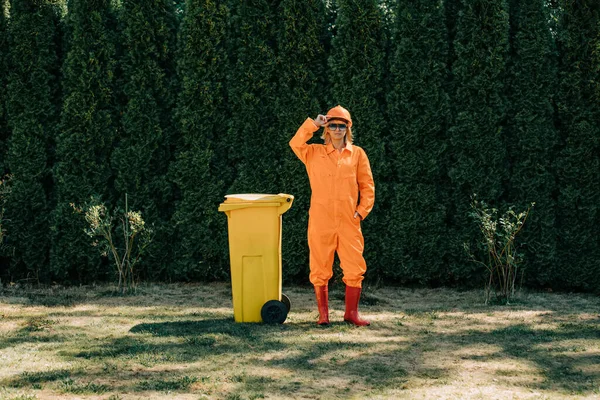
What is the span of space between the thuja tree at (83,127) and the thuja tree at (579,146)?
16.5 feet

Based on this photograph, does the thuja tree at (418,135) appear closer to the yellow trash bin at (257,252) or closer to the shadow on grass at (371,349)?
the shadow on grass at (371,349)

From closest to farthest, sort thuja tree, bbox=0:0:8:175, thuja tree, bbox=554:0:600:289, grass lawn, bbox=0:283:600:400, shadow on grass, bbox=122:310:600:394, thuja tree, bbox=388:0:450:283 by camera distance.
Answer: grass lawn, bbox=0:283:600:400 < shadow on grass, bbox=122:310:600:394 < thuja tree, bbox=554:0:600:289 < thuja tree, bbox=388:0:450:283 < thuja tree, bbox=0:0:8:175

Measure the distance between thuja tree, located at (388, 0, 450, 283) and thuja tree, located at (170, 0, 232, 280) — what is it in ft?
5.87

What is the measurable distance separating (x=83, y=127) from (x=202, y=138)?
138cm

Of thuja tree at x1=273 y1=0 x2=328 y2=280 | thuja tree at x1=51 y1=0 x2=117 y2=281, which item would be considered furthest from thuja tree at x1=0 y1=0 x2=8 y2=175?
thuja tree at x1=273 y1=0 x2=328 y2=280

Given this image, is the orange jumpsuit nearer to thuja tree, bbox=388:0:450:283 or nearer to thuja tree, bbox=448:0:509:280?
thuja tree, bbox=388:0:450:283

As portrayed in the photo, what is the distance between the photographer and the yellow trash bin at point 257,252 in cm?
553

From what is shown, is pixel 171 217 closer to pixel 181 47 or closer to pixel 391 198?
pixel 181 47

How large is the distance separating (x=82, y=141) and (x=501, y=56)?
477 cm

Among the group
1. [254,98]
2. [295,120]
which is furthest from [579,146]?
[254,98]

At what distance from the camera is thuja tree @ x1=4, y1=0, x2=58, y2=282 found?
25.2ft

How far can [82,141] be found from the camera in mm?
7617

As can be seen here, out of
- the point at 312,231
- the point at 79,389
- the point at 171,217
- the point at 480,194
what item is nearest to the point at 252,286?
the point at 312,231

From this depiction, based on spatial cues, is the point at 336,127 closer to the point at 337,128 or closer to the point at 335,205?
the point at 337,128
